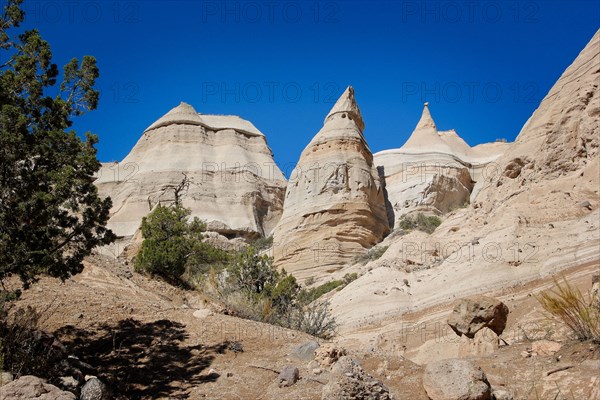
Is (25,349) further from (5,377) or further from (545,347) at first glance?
(545,347)

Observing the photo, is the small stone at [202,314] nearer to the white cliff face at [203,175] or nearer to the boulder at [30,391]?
the boulder at [30,391]

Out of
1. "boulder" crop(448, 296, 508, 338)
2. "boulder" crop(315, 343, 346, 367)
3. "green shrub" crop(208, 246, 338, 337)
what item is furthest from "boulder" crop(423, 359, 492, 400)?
"green shrub" crop(208, 246, 338, 337)

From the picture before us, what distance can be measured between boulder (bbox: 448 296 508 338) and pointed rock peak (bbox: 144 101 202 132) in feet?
179

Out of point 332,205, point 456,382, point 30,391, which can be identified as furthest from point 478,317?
point 332,205

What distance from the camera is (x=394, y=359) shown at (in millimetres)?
7730

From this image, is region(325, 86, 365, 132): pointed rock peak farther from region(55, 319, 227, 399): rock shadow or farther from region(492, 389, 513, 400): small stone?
region(492, 389, 513, 400): small stone

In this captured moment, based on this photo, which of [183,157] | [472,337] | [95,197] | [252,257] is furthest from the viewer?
[183,157]

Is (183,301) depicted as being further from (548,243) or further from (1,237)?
(548,243)

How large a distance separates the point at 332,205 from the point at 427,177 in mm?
10076

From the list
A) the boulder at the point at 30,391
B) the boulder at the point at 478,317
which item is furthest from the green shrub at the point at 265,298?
the boulder at the point at 30,391

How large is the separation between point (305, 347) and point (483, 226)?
1165 centimetres

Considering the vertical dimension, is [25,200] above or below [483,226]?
below

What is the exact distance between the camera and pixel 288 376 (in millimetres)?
7047

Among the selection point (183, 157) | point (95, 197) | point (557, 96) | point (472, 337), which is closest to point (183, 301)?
point (95, 197)
